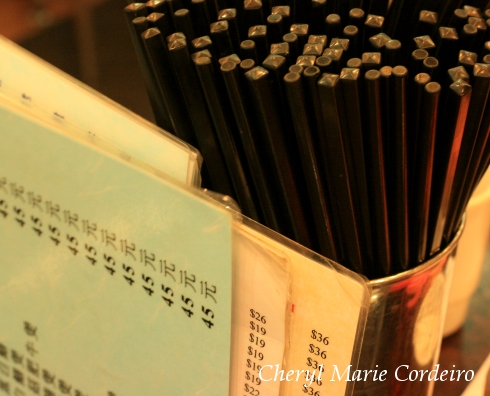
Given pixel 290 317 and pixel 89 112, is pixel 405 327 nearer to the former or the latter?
pixel 290 317

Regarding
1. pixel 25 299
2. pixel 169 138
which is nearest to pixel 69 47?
pixel 25 299

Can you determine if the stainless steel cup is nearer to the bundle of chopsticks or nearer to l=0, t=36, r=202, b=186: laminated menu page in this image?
the bundle of chopsticks

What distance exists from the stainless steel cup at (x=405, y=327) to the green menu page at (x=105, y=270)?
0.09 metres

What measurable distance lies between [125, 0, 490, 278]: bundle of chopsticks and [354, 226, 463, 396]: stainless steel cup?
0.7 inches

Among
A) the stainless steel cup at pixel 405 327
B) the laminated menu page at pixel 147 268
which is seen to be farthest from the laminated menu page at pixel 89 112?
the stainless steel cup at pixel 405 327

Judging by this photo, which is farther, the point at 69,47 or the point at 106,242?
the point at 69,47

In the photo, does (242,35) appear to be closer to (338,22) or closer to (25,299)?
(338,22)

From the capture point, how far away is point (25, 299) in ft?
1.35

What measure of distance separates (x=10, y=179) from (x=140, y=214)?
11cm

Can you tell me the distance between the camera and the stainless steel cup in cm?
33

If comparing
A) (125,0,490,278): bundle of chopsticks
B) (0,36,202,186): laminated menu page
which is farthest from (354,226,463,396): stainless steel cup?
(0,36,202,186): laminated menu page

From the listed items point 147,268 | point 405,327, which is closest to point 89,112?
point 147,268

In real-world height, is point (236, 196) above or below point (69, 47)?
above

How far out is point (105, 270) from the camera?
0.34 meters
